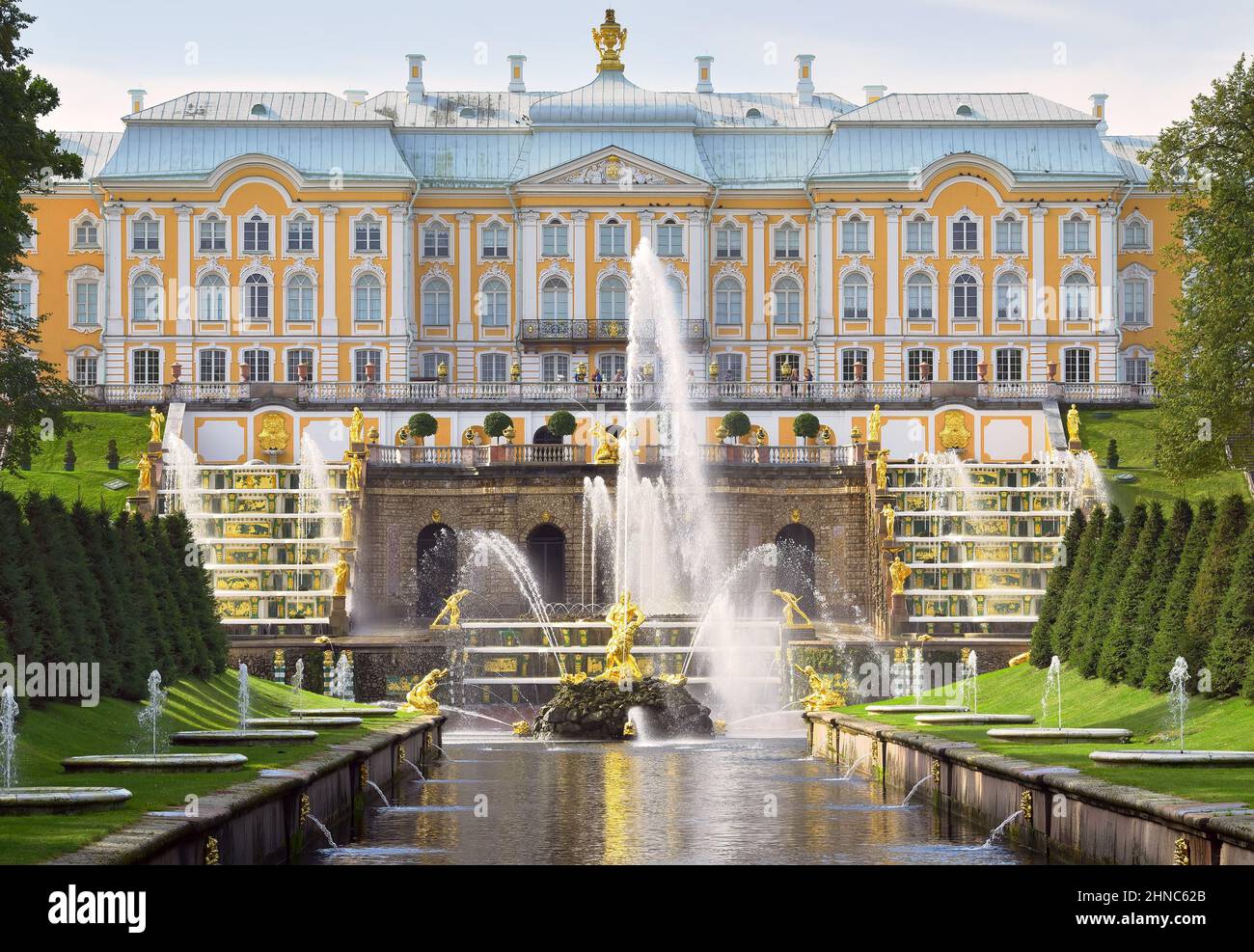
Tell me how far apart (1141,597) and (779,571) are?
31.9m

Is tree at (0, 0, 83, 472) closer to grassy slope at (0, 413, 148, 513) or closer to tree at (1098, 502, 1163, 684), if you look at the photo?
grassy slope at (0, 413, 148, 513)

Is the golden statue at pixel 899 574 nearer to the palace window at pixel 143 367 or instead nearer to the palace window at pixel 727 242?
the palace window at pixel 727 242

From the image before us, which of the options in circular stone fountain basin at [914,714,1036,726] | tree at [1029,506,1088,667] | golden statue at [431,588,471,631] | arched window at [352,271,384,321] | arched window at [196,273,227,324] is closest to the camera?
circular stone fountain basin at [914,714,1036,726]

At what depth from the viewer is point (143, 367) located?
87.4 m

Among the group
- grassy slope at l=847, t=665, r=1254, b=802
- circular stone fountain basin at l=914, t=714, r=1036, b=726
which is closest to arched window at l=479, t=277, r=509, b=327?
grassy slope at l=847, t=665, r=1254, b=802

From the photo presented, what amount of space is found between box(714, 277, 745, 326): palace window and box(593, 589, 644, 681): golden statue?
48843 millimetres

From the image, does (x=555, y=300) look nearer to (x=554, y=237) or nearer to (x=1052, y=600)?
(x=554, y=237)

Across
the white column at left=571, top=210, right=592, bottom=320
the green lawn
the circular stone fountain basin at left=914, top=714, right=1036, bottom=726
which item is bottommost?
the circular stone fountain basin at left=914, top=714, right=1036, bottom=726

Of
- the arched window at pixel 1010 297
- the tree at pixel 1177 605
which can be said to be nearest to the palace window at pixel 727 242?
the arched window at pixel 1010 297

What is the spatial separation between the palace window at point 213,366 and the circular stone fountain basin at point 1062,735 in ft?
203

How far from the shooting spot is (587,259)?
296 ft

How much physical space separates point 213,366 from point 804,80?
2921 centimetres

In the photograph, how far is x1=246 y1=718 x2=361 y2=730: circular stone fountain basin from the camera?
1288 inches
